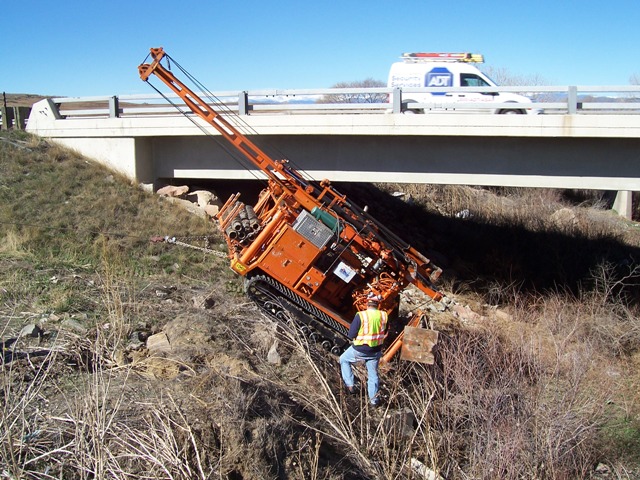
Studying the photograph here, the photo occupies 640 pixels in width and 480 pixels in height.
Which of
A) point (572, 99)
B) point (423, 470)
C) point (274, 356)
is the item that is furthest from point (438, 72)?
point (423, 470)

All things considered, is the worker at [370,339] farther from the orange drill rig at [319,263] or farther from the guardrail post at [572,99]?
the guardrail post at [572,99]

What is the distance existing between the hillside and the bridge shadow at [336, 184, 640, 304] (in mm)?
75

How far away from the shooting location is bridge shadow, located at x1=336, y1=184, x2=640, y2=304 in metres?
15.7

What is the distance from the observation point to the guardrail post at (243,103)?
1427 cm

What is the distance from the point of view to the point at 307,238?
10.1m

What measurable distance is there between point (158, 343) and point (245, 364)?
4.27 feet

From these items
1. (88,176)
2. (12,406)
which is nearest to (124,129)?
(88,176)

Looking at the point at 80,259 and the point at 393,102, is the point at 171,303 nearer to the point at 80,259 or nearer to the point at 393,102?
the point at 80,259

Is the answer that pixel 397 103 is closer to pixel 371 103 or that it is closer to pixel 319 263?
pixel 371 103

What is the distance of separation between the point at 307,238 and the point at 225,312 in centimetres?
199

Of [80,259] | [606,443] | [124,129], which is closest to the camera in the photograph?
[606,443]

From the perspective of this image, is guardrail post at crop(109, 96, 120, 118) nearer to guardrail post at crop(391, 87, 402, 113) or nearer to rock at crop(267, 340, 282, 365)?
guardrail post at crop(391, 87, 402, 113)

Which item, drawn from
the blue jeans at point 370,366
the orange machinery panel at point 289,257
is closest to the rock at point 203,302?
the orange machinery panel at point 289,257

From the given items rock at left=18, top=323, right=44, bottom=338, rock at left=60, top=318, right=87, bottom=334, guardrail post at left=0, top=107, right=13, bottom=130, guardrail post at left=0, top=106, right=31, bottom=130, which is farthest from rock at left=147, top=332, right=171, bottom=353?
guardrail post at left=0, top=107, right=13, bottom=130
